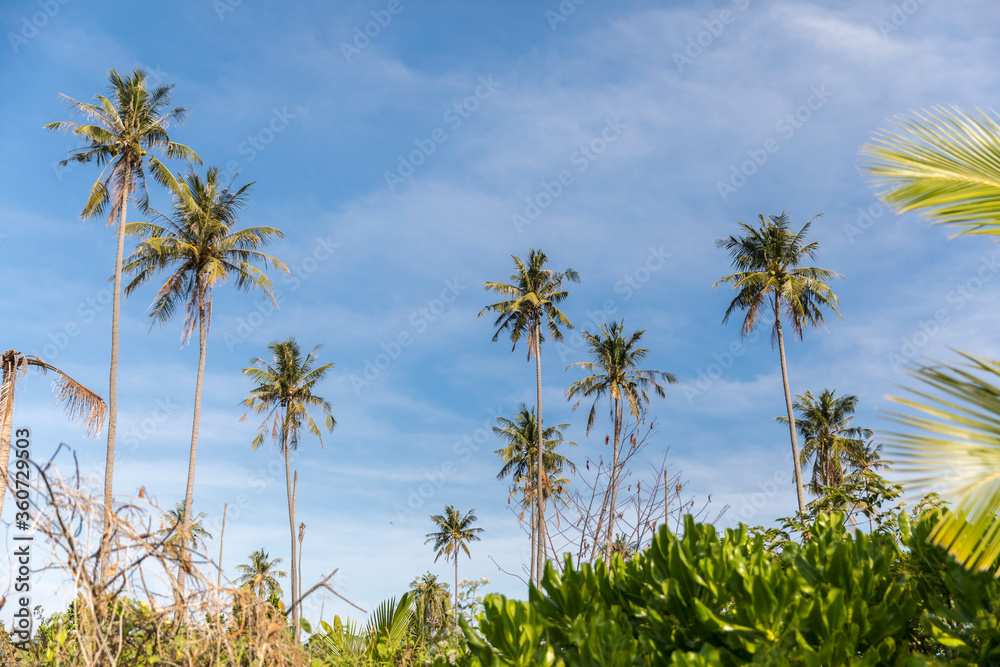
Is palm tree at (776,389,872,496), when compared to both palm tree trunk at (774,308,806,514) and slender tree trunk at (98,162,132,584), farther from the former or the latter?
slender tree trunk at (98,162,132,584)

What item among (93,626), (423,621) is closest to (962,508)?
(93,626)

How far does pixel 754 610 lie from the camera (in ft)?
8.09

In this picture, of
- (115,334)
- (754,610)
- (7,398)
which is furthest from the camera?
(115,334)

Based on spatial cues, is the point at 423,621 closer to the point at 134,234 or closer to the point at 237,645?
the point at 237,645

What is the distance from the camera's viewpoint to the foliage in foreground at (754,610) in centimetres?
245

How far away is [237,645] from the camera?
3447mm

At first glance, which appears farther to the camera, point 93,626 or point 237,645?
point 237,645

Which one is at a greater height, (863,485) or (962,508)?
(863,485)

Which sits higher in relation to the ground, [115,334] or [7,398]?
[115,334]

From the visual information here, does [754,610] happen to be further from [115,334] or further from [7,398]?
[115,334]

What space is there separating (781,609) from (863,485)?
343 cm

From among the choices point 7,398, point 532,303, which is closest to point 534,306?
point 532,303

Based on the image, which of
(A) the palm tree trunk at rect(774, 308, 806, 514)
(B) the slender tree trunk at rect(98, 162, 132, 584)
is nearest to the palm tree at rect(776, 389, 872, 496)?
(A) the palm tree trunk at rect(774, 308, 806, 514)

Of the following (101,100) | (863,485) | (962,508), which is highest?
(101,100)
